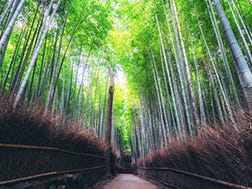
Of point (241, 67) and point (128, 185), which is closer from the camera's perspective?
point (241, 67)

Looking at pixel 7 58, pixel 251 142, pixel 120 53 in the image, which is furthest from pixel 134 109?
pixel 251 142

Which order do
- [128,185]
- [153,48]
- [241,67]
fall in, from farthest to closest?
[153,48], [128,185], [241,67]

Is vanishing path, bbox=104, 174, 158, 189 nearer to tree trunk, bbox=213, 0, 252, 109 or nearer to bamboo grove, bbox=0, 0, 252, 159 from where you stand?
bamboo grove, bbox=0, 0, 252, 159

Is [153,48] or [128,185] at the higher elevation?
[153,48]

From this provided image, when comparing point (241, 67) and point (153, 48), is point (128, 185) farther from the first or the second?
point (153, 48)

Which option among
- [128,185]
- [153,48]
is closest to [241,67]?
[128,185]

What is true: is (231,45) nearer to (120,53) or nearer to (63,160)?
(63,160)

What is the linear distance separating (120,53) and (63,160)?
6.86 meters

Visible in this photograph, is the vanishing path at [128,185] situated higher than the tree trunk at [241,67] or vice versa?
Answer: the tree trunk at [241,67]

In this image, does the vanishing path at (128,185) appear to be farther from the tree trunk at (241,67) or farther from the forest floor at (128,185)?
the tree trunk at (241,67)

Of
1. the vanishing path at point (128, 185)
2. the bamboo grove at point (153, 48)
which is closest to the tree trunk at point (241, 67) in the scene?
the bamboo grove at point (153, 48)

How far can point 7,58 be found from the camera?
7.89 meters

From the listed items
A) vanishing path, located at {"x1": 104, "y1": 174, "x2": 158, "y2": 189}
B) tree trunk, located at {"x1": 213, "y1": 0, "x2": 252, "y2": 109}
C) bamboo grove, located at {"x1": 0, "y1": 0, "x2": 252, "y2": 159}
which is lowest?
vanishing path, located at {"x1": 104, "y1": 174, "x2": 158, "y2": 189}

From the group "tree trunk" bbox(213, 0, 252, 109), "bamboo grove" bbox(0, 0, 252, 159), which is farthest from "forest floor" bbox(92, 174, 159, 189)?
"tree trunk" bbox(213, 0, 252, 109)
